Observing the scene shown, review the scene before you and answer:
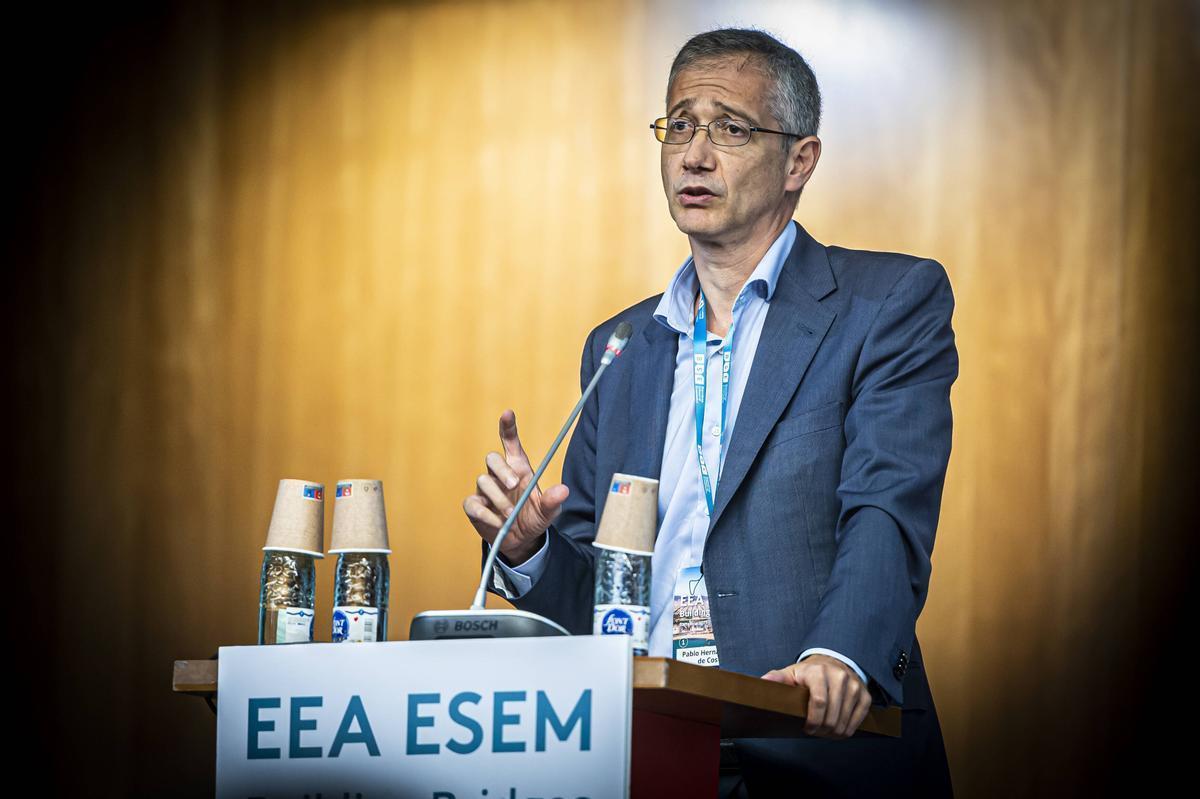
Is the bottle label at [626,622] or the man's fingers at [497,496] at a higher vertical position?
the man's fingers at [497,496]

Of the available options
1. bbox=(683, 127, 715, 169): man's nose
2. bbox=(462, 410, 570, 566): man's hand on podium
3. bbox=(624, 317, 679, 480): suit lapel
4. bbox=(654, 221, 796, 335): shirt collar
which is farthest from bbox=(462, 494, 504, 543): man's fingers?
bbox=(683, 127, 715, 169): man's nose

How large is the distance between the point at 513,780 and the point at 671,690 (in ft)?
0.62

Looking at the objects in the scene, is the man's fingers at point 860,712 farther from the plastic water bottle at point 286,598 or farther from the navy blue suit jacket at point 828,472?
the plastic water bottle at point 286,598

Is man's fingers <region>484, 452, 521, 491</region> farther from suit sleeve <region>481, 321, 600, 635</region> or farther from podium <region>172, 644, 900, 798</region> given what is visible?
podium <region>172, 644, 900, 798</region>

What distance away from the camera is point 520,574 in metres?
2.18

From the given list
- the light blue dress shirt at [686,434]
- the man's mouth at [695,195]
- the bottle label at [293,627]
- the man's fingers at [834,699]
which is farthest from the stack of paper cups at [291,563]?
the man's mouth at [695,195]

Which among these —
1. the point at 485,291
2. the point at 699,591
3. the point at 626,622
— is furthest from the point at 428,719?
the point at 485,291

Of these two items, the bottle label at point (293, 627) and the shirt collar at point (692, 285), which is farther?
the shirt collar at point (692, 285)

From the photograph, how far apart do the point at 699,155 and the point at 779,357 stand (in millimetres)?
389

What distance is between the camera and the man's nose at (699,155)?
247 centimetres

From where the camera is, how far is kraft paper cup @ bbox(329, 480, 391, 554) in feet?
6.31

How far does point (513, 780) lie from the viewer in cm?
156

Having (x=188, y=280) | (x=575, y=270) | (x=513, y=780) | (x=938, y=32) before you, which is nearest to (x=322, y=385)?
(x=188, y=280)

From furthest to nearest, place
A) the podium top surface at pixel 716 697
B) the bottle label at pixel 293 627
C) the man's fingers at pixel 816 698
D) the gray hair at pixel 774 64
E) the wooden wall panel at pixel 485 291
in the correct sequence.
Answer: the wooden wall panel at pixel 485 291 → the gray hair at pixel 774 64 → the bottle label at pixel 293 627 → the man's fingers at pixel 816 698 → the podium top surface at pixel 716 697
